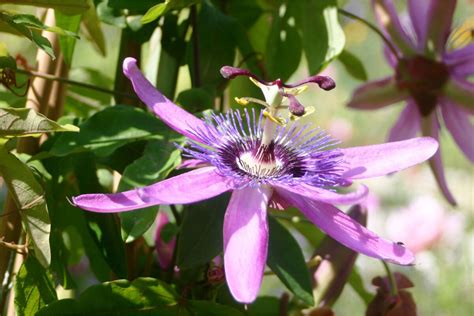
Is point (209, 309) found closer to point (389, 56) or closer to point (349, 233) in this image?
point (349, 233)

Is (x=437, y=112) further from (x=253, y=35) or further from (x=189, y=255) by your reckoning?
(x=189, y=255)

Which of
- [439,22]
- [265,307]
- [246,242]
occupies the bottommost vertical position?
[265,307]

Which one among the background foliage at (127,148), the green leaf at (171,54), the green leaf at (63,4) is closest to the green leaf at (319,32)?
the background foliage at (127,148)

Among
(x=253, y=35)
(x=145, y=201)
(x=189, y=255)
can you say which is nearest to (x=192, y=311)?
(x=189, y=255)

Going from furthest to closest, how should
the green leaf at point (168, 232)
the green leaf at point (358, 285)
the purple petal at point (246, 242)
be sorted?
1. the green leaf at point (358, 285)
2. the green leaf at point (168, 232)
3. the purple petal at point (246, 242)

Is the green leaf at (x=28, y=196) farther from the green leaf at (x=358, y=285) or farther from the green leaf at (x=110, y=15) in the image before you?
the green leaf at (x=358, y=285)

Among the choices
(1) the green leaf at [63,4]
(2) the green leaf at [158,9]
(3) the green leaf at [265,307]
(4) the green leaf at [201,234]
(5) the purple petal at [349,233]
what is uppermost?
(2) the green leaf at [158,9]

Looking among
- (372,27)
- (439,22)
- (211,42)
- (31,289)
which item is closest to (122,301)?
(31,289)

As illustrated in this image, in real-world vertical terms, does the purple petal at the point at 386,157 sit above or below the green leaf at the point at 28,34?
below
